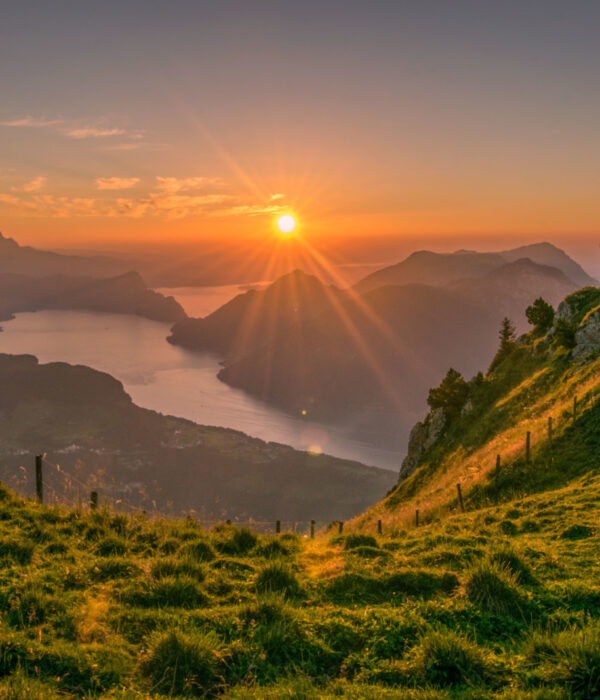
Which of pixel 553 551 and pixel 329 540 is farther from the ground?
pixel 553 551

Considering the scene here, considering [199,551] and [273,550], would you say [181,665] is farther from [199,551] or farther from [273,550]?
[273,550]

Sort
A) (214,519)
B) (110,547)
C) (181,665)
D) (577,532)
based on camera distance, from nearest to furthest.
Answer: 1. (181,665)
2. (110,547)
3. (577,532)
4. (214,519)

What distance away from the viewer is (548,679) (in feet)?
14.0

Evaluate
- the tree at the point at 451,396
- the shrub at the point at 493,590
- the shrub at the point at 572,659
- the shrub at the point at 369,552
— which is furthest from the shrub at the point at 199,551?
the tree at the point at 451,396

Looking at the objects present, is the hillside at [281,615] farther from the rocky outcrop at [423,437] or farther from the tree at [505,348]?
the tree at [505,348]

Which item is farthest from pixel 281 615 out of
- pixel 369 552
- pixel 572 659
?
pixel 369 552

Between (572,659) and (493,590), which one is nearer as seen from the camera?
(572,659)

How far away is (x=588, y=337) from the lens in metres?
29.0

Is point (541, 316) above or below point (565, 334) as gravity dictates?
above

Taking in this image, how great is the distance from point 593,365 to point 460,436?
11.0 m

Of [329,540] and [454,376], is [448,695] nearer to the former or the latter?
[329,540]

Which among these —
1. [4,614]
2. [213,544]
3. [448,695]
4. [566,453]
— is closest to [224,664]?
Answer: [448,695]

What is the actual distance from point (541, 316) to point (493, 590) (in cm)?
3755

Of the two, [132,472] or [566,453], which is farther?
[132,472]
